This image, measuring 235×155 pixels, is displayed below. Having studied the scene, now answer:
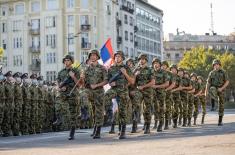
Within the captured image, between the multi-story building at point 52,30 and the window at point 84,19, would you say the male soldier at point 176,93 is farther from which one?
the window at point 84,19

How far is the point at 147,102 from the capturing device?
16484 mm

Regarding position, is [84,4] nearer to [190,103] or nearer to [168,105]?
[190,103]

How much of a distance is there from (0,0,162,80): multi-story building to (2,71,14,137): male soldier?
6044 cm

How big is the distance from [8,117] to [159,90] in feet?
17.5

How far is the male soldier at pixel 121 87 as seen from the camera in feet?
47.8

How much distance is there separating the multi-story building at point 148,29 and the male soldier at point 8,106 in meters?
79.8

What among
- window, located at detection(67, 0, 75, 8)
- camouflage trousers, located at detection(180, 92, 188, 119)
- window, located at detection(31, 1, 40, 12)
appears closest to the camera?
camouflage trousers, located at detection(180, 92, 188, 119)

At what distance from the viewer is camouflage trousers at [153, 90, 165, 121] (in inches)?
695

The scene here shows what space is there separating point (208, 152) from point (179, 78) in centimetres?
1153

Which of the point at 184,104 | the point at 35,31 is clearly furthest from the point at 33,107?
the point at 35,31

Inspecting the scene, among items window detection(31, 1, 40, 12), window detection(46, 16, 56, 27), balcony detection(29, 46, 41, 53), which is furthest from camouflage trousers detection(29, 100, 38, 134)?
balcony detection(29, 46, 41, 53)

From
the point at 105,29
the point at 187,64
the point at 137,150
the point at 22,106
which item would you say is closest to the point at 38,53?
the point at 105,29

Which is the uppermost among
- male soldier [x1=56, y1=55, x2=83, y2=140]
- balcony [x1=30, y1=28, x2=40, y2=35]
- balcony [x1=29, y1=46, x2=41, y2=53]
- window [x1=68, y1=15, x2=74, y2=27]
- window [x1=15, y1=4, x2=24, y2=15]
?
window [x1=15, y1=4, x2=24, y2=15]

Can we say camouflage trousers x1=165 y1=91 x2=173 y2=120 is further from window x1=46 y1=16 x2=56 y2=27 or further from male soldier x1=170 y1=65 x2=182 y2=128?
window x1=46 y1=16 x2=56 y2=27
